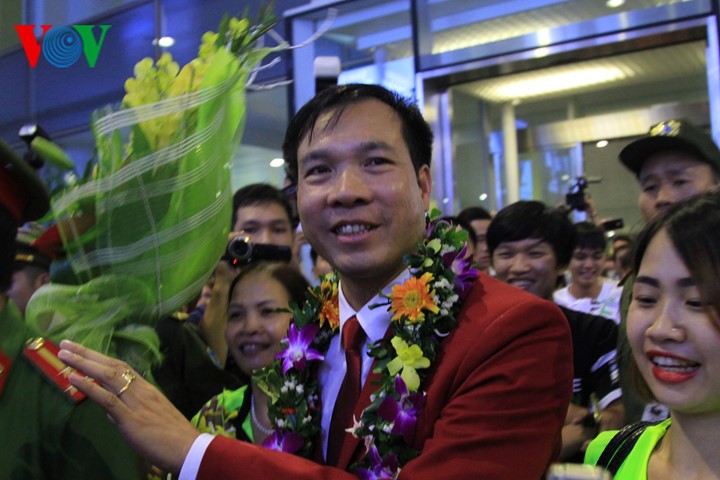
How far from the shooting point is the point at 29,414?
4.23 feet

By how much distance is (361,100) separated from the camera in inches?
64.6

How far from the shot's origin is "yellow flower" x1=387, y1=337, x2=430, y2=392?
1.45 m

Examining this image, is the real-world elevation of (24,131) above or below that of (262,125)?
below

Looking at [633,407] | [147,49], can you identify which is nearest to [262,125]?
[147,49]

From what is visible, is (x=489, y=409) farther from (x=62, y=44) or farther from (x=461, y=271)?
(x=62, y=44)

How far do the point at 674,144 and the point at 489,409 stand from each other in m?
1.61

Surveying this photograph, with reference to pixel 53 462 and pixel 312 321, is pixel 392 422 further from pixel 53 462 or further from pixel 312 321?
pixel 53 462

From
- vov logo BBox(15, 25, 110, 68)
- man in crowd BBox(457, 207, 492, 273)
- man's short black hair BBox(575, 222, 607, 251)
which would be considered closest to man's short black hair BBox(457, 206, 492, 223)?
man in crowd BBox(457, 207, 492, 273)

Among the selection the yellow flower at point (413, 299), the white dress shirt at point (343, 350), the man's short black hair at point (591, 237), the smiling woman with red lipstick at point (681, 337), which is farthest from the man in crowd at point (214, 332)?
the man's short black hair at point (591, 237)

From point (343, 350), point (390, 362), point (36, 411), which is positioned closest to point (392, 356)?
point (390, 362)

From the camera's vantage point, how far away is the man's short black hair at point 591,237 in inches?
178

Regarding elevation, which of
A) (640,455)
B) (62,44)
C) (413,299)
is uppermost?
(62,44)

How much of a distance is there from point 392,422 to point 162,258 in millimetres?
531

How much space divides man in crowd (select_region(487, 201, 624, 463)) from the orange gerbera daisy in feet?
3.31
